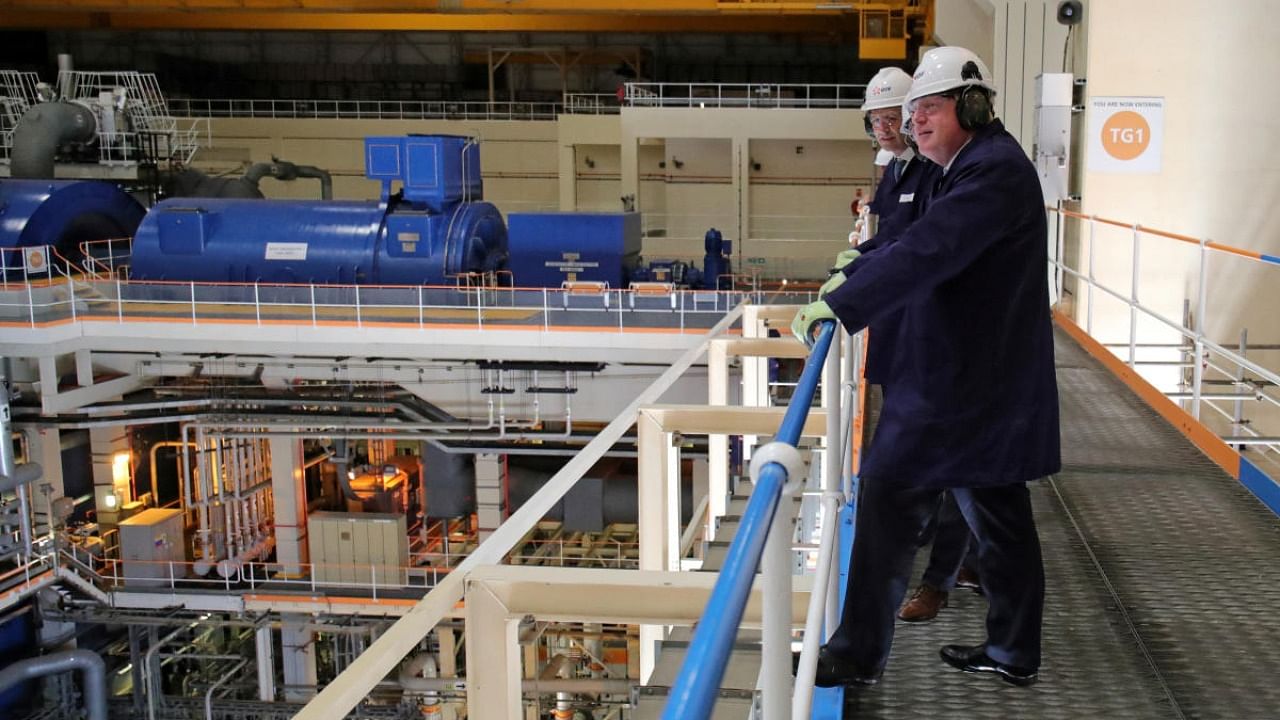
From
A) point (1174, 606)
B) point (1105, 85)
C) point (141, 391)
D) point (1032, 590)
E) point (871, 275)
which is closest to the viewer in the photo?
point (871, 275)

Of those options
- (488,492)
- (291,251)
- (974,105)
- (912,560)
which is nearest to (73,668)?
(488,492)

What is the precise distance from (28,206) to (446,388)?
5969 mm

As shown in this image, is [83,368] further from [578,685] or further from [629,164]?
[629,164]

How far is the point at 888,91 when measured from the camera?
323cm

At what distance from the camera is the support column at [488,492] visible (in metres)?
14.6

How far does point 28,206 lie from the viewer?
46.8ft

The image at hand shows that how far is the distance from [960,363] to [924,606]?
0.91 m

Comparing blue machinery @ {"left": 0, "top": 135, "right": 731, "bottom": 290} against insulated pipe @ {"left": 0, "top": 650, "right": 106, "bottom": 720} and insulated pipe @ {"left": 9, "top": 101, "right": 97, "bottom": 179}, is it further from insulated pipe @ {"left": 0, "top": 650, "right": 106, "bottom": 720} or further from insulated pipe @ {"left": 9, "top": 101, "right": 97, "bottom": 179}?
insulated pipe @ {"left": 0, "top": 650, "right": 106, "bottom": 720}

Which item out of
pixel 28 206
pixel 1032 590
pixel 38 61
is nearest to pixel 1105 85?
pixel 1032 590

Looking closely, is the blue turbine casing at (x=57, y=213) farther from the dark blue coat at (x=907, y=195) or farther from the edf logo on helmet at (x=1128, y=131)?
the dark blue coat at (x=907, y=195)

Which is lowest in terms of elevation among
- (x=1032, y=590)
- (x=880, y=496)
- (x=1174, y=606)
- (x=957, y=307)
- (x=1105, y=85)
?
(x=1174, y=606)

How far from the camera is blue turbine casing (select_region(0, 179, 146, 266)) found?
1422 cm

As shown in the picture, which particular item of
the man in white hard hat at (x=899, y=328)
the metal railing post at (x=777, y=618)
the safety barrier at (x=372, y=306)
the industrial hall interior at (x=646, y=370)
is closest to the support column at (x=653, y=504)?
the industrial hall interior at (x=646, y=370)

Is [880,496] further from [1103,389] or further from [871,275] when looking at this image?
[1103,389]
